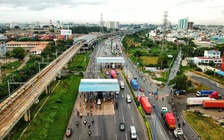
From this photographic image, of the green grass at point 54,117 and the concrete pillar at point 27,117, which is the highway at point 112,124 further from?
the concrete pillar at point 27,117

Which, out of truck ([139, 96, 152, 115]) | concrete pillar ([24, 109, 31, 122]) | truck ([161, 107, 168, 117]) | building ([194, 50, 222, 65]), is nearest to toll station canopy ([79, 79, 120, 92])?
truck ([139, 96, 152, 115])

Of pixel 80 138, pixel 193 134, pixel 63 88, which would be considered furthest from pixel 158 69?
pixel 80 138

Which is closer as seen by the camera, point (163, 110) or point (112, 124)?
point (112, 124)

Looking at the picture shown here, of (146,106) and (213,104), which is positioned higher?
(146,106)

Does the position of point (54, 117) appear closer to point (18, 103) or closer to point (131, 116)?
point (18, 103)

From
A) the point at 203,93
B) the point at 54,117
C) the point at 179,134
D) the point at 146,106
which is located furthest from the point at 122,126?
the point at 203,93

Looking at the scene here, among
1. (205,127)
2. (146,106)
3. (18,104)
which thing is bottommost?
(205,127)

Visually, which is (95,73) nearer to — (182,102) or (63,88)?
(63,88)

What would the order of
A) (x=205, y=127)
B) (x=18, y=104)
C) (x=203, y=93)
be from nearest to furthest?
(x=205, y=127) < (x=18, y=104) < (x=203, y=93)
